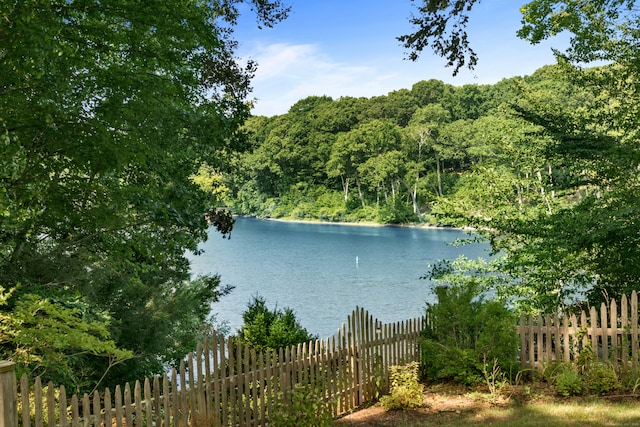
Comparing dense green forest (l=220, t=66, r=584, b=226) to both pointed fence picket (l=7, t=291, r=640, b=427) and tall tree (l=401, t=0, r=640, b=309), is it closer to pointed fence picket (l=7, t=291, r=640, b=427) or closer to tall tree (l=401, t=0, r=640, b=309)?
tall tree (l=401, t=0, r=640, b=309)

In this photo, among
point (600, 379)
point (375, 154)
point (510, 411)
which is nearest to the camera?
point (510, 411)

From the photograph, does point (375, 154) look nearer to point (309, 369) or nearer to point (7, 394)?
point (309, 369)

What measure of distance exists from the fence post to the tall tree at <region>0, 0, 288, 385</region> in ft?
6.21

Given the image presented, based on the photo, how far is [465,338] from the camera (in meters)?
8.76

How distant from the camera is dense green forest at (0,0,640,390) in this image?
6027 millimetres

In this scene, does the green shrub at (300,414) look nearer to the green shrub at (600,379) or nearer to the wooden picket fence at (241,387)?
the wooden picket fence at (241,387)

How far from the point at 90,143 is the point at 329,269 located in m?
35.6

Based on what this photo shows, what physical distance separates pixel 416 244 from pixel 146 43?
46.3 m

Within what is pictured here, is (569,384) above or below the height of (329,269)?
above

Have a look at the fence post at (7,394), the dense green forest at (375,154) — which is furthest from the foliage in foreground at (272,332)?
the dense green forest at (375,154)

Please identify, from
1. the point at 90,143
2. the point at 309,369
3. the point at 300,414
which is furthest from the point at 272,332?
the point at 90,143

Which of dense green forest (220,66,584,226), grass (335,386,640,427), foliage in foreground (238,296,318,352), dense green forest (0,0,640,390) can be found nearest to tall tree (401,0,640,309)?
dense green forest (0,0,640,390)

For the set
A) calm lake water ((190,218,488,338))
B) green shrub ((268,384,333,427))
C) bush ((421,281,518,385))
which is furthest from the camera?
calm lake water ((190,218,488,338))

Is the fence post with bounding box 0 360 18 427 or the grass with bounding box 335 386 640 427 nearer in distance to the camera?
the fence post with bounding box 0 360 18 427
